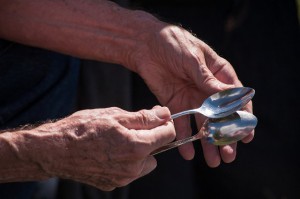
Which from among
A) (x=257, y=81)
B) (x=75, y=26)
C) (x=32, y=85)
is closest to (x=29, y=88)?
(x=32, y=85)

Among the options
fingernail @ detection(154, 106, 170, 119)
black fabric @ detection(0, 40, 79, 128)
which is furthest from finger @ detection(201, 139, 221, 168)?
black fabric @ detection(0, 40, 79, 128)

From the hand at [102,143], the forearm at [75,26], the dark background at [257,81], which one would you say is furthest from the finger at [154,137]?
the dark background at [257,81]

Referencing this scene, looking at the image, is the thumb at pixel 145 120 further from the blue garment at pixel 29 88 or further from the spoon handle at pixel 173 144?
the blue garment at pixel 29 88

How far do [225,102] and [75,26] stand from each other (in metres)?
0.46

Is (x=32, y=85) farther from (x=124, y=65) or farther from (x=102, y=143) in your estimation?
(x=102, y=143)

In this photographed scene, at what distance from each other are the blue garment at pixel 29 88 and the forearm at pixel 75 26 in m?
0.04

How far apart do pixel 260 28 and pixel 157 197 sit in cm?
60

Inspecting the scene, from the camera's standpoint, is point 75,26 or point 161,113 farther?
point 75,26

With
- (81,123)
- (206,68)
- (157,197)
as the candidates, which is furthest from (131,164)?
(157,197)

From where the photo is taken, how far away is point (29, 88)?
4.16 ft

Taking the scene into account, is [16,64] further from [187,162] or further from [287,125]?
[287,125]

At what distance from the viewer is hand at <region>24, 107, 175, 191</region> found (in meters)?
0.93

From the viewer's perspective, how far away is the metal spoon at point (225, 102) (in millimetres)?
1086

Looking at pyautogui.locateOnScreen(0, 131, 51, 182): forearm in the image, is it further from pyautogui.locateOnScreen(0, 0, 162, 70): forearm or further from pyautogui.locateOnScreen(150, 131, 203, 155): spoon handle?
pyautogui.locateOnScreen(0, 0, 162, 70): forearm
